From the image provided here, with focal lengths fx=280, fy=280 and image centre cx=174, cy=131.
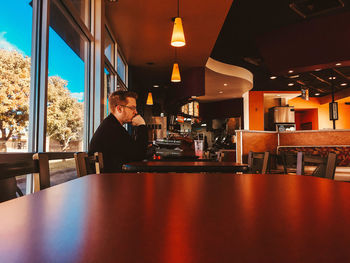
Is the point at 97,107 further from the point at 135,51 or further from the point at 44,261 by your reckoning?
the point at 44,261

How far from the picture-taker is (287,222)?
485 mm

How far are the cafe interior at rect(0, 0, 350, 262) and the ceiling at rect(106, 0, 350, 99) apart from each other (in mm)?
26

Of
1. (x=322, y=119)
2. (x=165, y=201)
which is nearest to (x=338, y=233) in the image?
(x=165, y=201)

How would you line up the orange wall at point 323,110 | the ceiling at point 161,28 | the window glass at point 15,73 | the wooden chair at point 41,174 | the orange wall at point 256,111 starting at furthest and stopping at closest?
the orange wall at point 323,110 < the orange wall at point 256,111 < the ceiling at point 161,28 < the window glass at point 15,73 < the wooden chair at point 41,174

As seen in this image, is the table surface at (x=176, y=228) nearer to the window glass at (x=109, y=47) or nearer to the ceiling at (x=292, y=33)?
the window glass at (x=109, y=47)

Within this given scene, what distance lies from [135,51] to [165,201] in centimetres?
576

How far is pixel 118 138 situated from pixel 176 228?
242cm

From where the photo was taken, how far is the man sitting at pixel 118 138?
2680 millimetres

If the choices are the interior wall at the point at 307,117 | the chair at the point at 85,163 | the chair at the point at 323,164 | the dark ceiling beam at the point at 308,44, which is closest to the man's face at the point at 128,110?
the chair at the point at 85,163

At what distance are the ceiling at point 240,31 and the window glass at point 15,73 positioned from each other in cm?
222

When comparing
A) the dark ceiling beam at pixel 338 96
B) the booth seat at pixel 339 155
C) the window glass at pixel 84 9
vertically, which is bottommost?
the booth seat at pixel 339 155

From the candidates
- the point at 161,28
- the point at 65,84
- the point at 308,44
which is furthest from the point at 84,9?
the point at 308,44

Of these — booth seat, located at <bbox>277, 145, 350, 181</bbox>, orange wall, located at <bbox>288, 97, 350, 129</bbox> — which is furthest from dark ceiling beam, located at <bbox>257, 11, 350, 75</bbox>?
orange wall, located at <bbox>288, 97, 350, 129</bbox>

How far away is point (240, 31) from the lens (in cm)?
614
